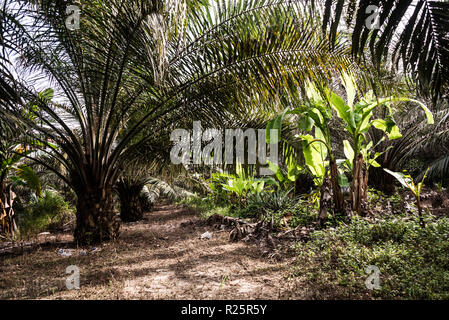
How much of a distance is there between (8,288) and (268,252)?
2.63 m

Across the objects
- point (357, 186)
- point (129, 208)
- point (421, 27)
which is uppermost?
point (421, 27)

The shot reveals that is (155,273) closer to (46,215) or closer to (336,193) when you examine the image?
(336,193)

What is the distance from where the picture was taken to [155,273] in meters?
2.72

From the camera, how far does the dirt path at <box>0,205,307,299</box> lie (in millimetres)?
2205

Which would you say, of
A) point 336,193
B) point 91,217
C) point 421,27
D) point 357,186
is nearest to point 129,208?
point 91,217

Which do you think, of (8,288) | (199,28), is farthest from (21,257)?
(199,28)

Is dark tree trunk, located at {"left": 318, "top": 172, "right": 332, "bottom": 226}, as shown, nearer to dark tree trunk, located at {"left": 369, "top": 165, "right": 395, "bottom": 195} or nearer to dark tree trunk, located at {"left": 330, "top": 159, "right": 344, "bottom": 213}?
dark tree trunk, located at {"left": 330, "top": 159, "right": 344, "bottom": 213}

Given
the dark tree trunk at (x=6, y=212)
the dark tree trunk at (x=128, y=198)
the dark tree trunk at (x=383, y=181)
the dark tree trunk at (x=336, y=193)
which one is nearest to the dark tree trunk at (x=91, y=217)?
the dark tree trunk at (x=6, y=212)

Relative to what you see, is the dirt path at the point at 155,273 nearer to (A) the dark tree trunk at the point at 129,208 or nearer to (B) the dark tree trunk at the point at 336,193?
(B) the dark tree trunk at the point at 336,193

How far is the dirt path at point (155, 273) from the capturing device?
2.21 meters

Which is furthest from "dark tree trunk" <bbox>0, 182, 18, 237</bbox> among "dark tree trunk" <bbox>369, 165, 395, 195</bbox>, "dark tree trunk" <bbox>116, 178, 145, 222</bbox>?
"dark tree trunk" <bbox>369, 165, 395, 195</bbox>

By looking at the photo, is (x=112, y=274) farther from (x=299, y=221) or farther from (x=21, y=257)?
(x=299, y=221)

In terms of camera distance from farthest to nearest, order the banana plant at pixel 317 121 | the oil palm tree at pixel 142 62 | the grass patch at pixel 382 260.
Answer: the banana plant at pixel 317 121 → the oil palm tree at pixel 142 62 → the grass patch at pixel 382 260

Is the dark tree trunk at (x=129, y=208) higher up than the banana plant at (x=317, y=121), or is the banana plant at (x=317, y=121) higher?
the banana plant at (x=317, y=121)
